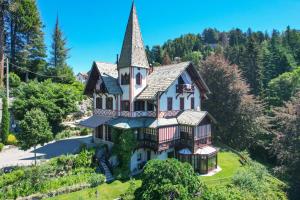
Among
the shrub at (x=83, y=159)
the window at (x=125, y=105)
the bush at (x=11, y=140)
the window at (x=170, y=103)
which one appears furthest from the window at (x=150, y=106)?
the bush at (x=11, y=140)

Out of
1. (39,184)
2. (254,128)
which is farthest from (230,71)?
(39,184)

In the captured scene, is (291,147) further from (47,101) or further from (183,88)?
(47,101)

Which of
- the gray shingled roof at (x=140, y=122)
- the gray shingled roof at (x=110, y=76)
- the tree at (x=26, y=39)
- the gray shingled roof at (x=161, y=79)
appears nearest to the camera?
the gray shingled roof at (x=140, y=122)

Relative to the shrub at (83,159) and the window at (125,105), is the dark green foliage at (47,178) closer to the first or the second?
the shrub at (83,159)

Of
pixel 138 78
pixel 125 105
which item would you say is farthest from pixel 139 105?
pixel 138 78

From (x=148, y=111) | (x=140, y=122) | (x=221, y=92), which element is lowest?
(x=140, y=122)

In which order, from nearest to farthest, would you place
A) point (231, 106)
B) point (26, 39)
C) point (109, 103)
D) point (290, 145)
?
point (290, 145) → point (109, 103) → point (231, 106) → point (26, 39)

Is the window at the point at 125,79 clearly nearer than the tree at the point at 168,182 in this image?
No

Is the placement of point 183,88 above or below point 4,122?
above
